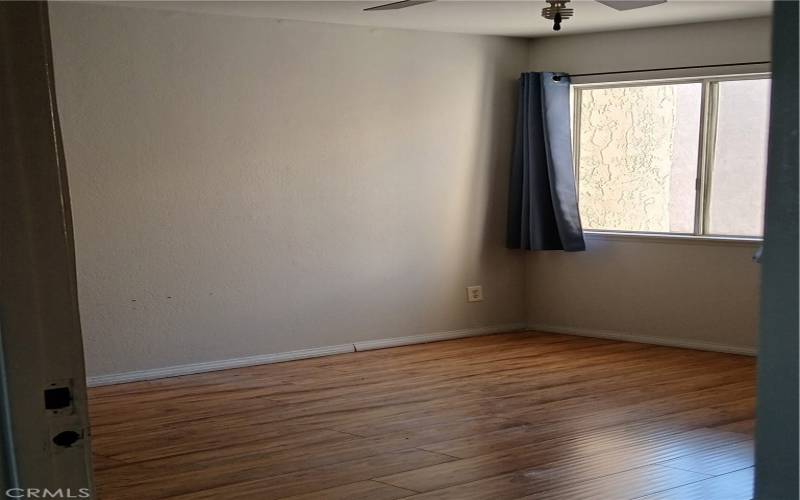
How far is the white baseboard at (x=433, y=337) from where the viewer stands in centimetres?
611

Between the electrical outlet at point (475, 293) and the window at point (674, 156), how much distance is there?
0.92 m

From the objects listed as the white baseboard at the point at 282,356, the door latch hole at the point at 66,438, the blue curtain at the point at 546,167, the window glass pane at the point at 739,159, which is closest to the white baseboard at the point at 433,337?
the white baseboard at the point at 282,356

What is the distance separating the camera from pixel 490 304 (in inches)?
264

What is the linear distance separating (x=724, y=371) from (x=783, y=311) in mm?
4952

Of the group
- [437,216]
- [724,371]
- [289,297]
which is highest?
[437,216]

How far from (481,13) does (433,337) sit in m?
2.29

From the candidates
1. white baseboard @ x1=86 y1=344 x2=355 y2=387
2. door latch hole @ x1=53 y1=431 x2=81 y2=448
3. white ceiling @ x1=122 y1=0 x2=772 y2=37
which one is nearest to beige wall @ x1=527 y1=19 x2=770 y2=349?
white ceiling @ x1=122 y1=0 x2=772 y2=37

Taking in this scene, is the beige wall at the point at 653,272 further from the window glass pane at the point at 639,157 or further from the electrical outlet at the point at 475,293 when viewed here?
the electrical outlet at the point at 475,293

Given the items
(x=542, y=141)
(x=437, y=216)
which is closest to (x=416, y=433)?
(x=437, y=216)

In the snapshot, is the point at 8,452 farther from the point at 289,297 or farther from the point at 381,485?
the point at 289,297

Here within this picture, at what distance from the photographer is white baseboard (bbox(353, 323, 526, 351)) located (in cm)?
611

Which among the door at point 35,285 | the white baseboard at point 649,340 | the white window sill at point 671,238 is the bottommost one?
the white baseboard at point 649,340

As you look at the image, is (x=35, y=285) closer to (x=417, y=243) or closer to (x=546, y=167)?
(x=417, y=243)

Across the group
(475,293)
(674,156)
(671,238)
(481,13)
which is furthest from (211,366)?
(674,156)
